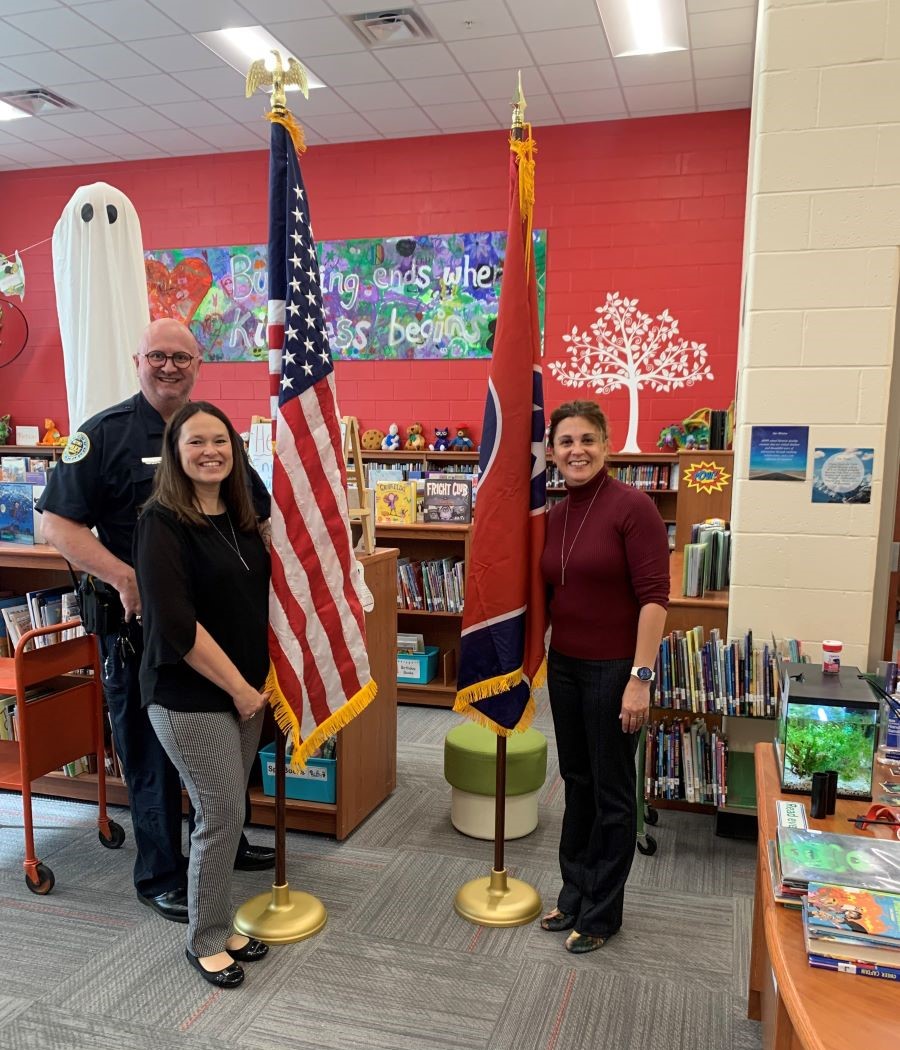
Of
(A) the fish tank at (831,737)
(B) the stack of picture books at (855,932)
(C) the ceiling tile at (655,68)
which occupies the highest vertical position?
(C) the ceiling tile at (655,68)

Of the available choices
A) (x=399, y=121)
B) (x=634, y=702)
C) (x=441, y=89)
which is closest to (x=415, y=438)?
(x=399, y=121)

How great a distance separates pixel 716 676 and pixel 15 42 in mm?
6075

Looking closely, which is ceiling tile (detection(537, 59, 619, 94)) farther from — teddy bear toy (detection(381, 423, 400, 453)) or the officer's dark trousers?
the officer's dark trousers

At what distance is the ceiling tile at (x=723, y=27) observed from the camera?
501 centimetres

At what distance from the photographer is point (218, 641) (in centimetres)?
230

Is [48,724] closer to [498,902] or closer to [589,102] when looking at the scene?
[498,902]

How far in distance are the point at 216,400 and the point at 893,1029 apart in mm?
7586

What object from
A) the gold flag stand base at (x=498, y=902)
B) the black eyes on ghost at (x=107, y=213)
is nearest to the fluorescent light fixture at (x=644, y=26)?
the black eyes on ghost at (x=107, y=213)

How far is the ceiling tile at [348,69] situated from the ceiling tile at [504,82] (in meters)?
0.69

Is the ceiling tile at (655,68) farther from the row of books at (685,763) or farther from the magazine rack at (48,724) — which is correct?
the magazine rack at (48,724)

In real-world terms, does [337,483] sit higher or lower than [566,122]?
lower

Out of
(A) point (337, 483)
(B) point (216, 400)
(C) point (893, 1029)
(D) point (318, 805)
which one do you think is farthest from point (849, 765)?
(B) point (216, 400)

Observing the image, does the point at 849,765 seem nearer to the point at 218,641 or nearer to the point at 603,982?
the point at 603,982

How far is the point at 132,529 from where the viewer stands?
8.60 feet
